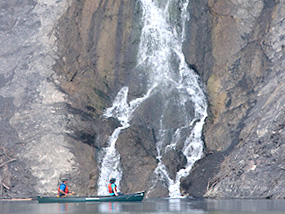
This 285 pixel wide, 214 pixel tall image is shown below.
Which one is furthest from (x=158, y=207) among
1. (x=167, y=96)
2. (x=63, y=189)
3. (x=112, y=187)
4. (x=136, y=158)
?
(x=167, y=96)

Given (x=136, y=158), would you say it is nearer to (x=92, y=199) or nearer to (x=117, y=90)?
(x=117, y=90)

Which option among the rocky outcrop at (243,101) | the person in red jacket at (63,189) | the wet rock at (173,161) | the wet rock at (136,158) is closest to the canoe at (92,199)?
the person in red jacket at (63,189)

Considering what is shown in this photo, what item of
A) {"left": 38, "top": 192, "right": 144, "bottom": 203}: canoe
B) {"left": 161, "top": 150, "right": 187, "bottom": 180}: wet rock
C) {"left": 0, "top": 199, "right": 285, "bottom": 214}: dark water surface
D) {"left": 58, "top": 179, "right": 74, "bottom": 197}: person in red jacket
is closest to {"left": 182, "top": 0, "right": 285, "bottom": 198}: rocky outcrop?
{"left": 161, "top": 150, "right": 187, "bottom": 180}: wet rock

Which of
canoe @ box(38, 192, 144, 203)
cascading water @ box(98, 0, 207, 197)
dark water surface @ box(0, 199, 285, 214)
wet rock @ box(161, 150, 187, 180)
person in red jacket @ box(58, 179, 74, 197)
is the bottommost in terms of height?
dark water surface @ box(0, 199, 285, 214)

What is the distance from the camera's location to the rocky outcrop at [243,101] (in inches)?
2053

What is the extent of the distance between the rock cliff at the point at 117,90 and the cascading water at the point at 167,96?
25.1 inches

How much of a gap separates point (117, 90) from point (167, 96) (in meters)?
4.07

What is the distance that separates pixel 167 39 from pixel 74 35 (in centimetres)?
726

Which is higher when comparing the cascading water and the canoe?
the cascading water

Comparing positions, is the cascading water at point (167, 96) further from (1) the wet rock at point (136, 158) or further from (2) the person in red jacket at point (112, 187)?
(2) the person in red jacket at point (112, 187)

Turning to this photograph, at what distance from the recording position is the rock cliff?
54.4 meters

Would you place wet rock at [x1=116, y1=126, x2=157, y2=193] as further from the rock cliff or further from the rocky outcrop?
the rocky outcrop

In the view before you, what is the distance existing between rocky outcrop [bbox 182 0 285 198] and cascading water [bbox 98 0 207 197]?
3.36 ft

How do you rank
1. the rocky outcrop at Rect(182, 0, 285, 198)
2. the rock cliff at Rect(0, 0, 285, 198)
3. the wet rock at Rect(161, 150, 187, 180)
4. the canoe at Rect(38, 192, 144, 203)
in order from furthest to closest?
the wet rock at Rect(161, 150, 187, 180), the rock cliff at Rect(0, 0, 285, 198), the rocky outcrop at Rect(182, 0, 285, 198), the canoe at Rect(38, 192, 144, 203)
